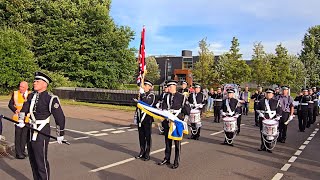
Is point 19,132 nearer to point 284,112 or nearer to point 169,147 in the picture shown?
point 169,147

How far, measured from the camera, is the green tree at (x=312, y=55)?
175 feet

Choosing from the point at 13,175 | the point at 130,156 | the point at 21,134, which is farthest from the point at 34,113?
the point at 130,156

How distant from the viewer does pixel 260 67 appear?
140ft

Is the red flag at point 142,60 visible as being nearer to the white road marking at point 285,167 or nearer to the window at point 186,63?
the white road marking at point 285,167

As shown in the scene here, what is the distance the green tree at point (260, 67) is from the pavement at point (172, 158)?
Result: 29426 millimetres

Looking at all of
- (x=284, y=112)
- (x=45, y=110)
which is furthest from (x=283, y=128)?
(x=45, y=110)

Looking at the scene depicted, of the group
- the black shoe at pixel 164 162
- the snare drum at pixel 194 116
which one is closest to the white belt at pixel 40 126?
the black shoe at pixel 164 162

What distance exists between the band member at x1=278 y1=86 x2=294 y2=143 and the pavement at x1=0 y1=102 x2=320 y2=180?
0.43m

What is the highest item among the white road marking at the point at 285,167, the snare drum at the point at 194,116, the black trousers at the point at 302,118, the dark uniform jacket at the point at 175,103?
the dark uniform jacket at the point at 175,103

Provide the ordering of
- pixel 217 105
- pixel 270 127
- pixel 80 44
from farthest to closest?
pixel 80 44 < pixel 217 105 < pixel 270 127

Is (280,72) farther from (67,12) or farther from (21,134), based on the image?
(21,134)

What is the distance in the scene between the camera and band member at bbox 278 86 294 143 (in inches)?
505

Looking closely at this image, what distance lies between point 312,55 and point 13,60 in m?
44.4

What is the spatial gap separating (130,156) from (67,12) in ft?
111
